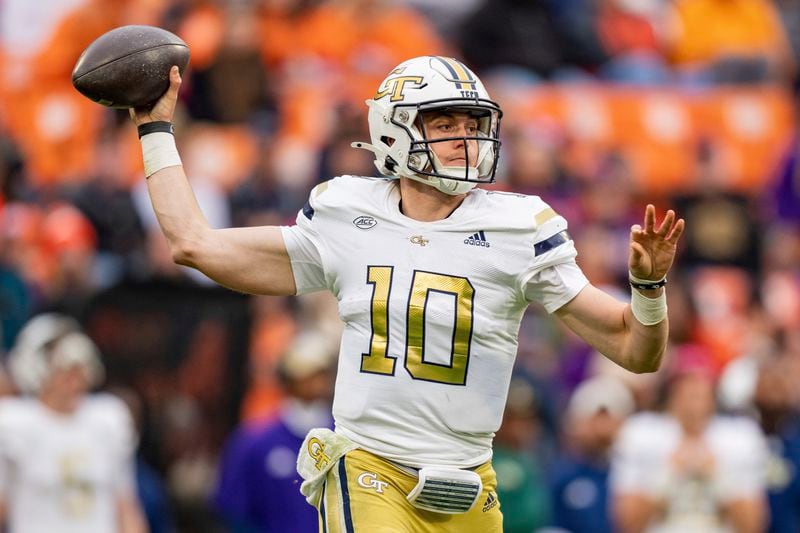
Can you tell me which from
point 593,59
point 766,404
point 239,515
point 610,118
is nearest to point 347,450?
point 239,515

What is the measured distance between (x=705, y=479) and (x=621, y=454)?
458mm

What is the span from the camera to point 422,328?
479 cm

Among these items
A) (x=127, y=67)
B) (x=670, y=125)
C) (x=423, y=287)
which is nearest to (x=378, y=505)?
(x=423, y=287)

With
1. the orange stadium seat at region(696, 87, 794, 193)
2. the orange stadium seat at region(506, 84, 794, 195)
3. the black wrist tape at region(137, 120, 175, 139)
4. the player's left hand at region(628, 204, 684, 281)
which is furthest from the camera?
the orange stadium seat at region(696, 87, 794, 193)

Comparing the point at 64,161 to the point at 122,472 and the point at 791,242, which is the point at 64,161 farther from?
the point at 791,242

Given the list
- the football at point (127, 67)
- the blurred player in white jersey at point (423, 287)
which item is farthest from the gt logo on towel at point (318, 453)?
the football at point (127, 67)

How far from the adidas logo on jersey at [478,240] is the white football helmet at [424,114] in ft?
0.56

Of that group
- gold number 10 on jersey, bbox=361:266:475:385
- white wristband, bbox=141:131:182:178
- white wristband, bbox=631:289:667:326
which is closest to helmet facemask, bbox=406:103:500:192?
gold number 10 on jersey, bbox=361:266:475:385

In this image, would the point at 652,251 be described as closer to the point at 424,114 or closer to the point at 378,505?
the point at 424,114

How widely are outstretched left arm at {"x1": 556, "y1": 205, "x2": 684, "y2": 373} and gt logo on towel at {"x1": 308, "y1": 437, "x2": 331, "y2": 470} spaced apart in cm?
80

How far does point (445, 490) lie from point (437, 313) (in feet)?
1.65

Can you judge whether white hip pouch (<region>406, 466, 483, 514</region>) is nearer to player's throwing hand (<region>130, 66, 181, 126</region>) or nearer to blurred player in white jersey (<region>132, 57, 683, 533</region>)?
blurred player in white jersey (<region>132, 57, 683, 533</region>)

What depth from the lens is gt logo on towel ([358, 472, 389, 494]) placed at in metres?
4.79

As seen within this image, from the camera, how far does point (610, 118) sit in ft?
42.0
